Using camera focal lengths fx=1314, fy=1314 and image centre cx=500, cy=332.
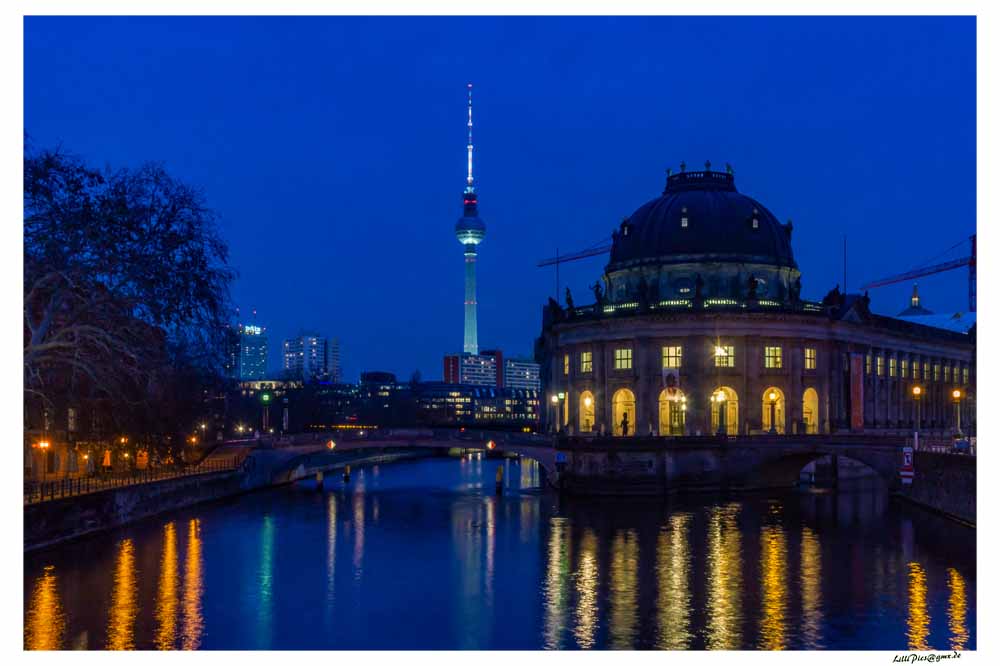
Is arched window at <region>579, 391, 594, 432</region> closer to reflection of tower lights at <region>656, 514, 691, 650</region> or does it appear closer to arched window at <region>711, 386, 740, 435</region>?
arched window at <region>711, 386, 740, 435</region>

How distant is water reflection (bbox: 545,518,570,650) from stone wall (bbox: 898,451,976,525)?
22373 mm

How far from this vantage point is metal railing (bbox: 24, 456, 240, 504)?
228 ft

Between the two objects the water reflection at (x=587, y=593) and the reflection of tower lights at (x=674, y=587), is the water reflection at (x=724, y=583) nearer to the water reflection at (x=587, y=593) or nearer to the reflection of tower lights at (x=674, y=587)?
the reflection of tower lights at (x=674, y=587)

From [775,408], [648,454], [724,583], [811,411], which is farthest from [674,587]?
[811,411]

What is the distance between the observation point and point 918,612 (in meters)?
49.9

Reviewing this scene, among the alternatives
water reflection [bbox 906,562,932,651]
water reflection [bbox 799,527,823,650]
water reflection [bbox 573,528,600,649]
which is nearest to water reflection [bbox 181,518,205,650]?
water reflection [bbox 573,528,600,649]

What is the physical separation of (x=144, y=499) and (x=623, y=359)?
52.6m

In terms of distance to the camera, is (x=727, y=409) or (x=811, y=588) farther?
(x=727, y=409)

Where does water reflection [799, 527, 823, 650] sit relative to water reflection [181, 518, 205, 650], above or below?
below

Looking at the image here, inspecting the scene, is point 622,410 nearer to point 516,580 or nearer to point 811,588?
point 516,580

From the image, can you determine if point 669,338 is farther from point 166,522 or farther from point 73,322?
point 73,322

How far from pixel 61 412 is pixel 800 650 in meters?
42.7

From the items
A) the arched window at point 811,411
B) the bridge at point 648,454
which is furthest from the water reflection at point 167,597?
the arched window at point 811,411

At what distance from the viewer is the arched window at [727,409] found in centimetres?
11762
